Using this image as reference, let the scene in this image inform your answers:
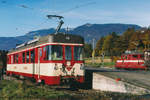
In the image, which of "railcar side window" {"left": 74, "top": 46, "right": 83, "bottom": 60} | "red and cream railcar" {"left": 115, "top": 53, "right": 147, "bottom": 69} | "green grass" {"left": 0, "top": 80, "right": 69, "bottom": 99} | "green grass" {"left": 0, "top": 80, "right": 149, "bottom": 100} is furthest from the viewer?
"red and cream railcar" {"left": 115, "top": 53, "right": 147, "bottom": 69}

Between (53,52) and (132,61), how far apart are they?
23276 mm

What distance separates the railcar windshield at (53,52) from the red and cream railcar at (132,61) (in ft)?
70.2

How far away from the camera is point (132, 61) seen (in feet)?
121

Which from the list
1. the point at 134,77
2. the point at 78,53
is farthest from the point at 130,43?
the point at 78,53

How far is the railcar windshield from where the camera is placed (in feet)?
52.0

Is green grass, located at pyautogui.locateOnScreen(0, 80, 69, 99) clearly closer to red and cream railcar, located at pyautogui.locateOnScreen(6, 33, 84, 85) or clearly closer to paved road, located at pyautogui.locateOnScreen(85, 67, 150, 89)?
red and cream railcar, located at pyautogui.locateOnScreen(6, 33, 84, 85)

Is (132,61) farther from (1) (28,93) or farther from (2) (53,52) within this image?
(1) (28,93)

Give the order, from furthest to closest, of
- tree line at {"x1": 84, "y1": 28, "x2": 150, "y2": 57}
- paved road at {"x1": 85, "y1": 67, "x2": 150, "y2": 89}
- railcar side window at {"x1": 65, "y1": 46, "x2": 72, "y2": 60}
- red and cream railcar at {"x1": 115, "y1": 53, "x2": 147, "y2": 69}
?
tree line at {"x1": 84, "y1": 28, "x2": 150, "y2": 57}, red and cream railcar at {"x1": 115, "y1": 53, "x2": 147, "y2": 69}, railcar side window at {"x1": 65, "y1": 46, "x2": 72, "y2": 60}, paved road at {"x1": 85, "y1": 67, "x2": 150, "y2": 89}

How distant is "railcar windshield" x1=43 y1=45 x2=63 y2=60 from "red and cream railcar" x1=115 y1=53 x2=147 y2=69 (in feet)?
70.2

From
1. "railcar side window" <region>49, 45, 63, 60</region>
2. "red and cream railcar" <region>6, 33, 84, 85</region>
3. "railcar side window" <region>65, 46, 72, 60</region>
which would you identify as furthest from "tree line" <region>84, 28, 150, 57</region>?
"railcar side window" <region>49, 45, 63, 60</region>

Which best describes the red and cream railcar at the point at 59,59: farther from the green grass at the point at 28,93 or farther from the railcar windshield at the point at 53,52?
the green grass at the point at 28,93

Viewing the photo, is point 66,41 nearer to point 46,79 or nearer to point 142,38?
point 46,79

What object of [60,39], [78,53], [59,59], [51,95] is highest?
[60,39]

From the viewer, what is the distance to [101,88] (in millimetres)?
17641
